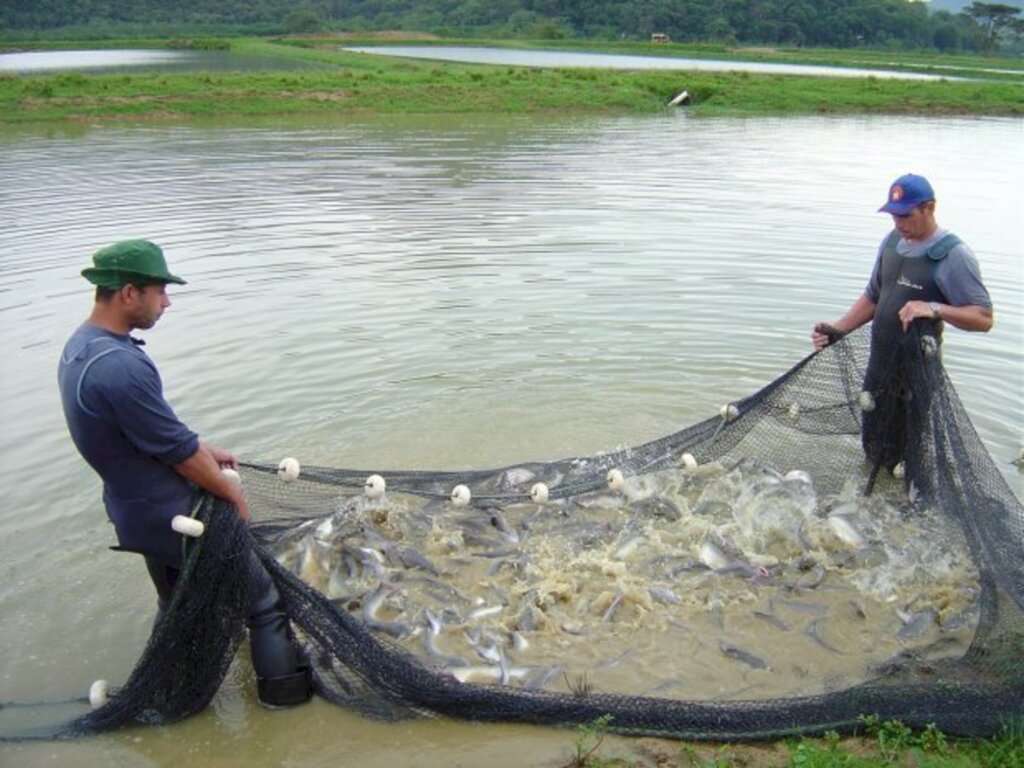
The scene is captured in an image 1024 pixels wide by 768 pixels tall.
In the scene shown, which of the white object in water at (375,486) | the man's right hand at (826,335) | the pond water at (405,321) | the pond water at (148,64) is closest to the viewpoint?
the pond water at (405,321)

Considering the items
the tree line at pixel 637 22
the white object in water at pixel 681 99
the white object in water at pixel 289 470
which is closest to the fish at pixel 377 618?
the white object in water at pixel 289 470

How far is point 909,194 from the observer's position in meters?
6.43

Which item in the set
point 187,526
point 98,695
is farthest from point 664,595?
point 98,695

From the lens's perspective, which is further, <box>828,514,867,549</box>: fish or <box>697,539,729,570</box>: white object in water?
<box>828,514,867,549</box>: fish

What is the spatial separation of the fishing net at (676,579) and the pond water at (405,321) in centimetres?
44

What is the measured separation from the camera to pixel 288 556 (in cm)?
647

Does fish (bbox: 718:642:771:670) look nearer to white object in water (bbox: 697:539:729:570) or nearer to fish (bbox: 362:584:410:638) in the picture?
white object in water (bbox: 697:539:729:570)

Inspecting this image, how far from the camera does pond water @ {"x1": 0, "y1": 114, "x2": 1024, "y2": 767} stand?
5.90 metres

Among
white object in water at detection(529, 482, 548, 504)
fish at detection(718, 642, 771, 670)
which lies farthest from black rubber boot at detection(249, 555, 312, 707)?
fish at detection(718, 642, 771, 670)

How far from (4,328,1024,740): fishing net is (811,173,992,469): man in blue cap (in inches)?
5.9

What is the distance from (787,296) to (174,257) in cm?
946

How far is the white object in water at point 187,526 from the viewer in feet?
15.4

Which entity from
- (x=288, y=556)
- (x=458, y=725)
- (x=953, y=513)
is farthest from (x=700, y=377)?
→ (x=458, y=725)

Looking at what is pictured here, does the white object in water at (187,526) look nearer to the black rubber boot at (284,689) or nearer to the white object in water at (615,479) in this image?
the black rubber boot at (284,689)
